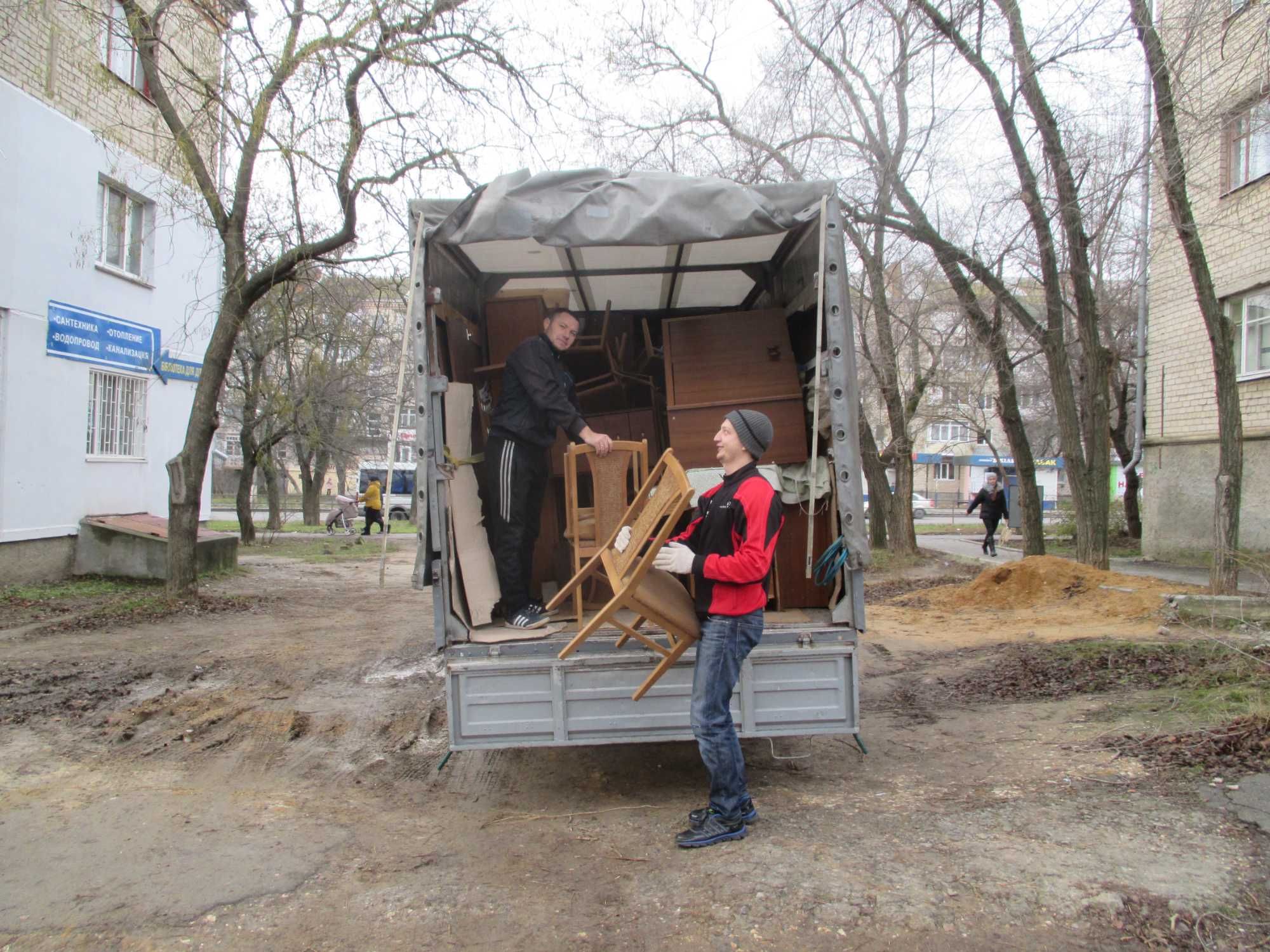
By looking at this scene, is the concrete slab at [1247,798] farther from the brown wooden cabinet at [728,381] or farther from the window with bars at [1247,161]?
the window with bars at [1247,161]

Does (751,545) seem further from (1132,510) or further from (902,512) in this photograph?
(1132,510)

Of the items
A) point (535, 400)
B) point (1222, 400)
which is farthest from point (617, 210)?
point (1222, 400)

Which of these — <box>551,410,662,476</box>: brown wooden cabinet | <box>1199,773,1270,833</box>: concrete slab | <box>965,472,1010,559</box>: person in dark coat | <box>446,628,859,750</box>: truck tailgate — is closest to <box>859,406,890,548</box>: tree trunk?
<box>965,472,1010,559</box>: person in dark coat

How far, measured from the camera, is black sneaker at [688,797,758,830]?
12.3 ft

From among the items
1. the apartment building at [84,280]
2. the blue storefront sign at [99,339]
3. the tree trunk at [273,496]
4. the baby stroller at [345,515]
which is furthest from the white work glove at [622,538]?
the baby stroller at [345,515]

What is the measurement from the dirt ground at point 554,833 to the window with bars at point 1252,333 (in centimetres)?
1003

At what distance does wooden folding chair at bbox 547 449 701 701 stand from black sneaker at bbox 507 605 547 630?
513mm

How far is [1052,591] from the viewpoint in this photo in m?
9.98

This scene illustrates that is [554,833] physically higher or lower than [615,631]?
lower

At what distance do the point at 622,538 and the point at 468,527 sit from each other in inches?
49.5

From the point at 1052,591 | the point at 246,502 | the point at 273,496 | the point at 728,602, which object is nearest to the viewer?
the point at 728,602

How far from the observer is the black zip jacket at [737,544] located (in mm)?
3584

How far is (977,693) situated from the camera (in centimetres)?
627

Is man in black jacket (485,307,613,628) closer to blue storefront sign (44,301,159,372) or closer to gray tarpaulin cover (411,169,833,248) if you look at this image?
gray tarpaulin cover (411,169,833,248)
